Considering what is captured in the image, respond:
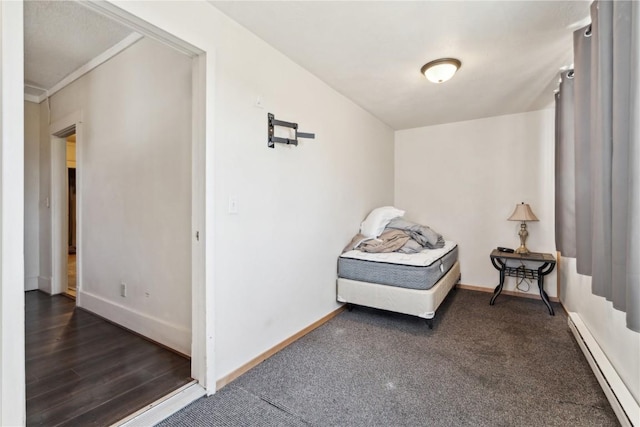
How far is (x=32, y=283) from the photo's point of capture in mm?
3840

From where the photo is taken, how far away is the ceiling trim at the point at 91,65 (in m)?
2.56

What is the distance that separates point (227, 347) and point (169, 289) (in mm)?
750

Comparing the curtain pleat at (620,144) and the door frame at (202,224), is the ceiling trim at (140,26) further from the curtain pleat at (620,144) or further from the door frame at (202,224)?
the curtain pleat at (620,144)

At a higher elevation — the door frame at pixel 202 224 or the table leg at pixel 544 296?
the door frame at pixel 202 224

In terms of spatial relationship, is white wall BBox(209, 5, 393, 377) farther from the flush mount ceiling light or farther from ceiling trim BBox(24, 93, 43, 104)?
ceiling trim BBox(24, 93, 43, 104)

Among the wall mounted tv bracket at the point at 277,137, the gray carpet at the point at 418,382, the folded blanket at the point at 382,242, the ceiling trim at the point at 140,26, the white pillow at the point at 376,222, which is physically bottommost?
the gray carpet at the point at 418,382

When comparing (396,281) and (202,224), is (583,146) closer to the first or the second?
(396,281)

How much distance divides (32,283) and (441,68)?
212 inches

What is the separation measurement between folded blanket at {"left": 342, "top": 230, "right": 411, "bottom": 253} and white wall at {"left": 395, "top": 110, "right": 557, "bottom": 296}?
4.31 ft

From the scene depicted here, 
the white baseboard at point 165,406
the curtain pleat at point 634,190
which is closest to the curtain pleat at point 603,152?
the curtain pleat at point 634,190

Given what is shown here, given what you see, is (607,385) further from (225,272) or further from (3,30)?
(3,30)

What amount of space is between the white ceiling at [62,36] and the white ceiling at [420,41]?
1.22 metres

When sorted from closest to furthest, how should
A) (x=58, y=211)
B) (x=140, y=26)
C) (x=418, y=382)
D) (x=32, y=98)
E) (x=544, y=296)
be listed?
(x=140, y=26) < (x=418, y=382) < (x=544, y=296) < (x=58, y=211) < (x=32, y=98)

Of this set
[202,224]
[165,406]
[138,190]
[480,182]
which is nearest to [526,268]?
[480,182]
